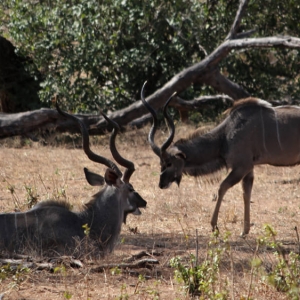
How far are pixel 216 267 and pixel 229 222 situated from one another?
10.5 ft

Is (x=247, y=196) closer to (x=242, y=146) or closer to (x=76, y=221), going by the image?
(x=242, y=146)

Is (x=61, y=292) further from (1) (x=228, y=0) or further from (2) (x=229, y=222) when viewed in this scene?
(1) (x=228, y=0)

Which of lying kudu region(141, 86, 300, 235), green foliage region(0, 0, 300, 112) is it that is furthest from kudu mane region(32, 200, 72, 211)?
green foliage region(0, 0, 300, 112)

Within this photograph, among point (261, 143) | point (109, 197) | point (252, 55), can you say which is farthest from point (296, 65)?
point (109, 197)

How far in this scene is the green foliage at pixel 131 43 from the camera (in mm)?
10414

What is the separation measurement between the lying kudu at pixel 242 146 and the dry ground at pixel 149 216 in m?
0.32

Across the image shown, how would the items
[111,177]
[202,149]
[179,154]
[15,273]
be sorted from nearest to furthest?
[15,273] < [111,177] < [179,154] < [202,149]

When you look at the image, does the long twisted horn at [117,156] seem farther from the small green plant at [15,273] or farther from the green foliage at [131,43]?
the green foliage at [131,43]

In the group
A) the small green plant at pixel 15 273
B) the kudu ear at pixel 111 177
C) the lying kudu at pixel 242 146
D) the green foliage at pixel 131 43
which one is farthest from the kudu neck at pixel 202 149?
the green foliage at pixel 131 43

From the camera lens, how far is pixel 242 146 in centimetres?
679

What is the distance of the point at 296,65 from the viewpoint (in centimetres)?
1105

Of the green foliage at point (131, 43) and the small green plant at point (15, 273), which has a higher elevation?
the green foliage at point (131, 43)

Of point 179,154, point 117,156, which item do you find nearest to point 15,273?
point 117,156

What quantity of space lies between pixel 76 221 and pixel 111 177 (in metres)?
0.46
